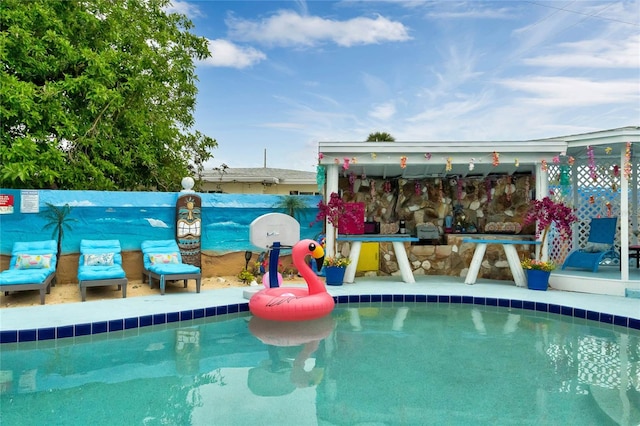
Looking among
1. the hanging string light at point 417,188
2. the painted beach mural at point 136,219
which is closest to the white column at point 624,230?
the hanging string light at point 417,188

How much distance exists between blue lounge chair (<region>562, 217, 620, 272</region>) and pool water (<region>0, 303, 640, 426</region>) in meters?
3.08

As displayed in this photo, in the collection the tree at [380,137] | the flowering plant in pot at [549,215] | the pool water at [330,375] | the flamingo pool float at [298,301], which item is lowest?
the pool water at [330,375]

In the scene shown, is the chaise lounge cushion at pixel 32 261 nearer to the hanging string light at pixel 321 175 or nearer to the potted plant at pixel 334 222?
the potted plant at pixel 334 222

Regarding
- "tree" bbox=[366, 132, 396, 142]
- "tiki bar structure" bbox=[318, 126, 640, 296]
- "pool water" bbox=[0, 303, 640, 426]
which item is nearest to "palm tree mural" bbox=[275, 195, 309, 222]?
"tiki bar structure" bbox=[318, 126, 640, 296]

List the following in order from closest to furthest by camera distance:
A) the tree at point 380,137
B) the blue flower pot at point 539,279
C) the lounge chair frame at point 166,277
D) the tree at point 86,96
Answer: the lounge chair frame at point 166,277
the blue flower pot at point 539,279
the tree at point 86,96
the tree at point 380,137

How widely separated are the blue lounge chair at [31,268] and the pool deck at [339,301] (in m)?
0.35

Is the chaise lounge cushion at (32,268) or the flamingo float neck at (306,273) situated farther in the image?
the chaise lounge cushion at (32,268)

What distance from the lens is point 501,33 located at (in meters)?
11.9

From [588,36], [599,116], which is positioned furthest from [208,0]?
[599,116]

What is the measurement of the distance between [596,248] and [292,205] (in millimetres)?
6474

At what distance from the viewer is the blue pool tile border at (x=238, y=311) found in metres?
5.12

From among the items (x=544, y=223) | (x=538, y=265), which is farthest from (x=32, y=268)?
(x=544, y=223)

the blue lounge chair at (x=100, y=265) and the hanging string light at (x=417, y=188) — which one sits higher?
the hanging string light at (x=417, y=188)

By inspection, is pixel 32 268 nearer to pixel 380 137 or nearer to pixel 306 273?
pixel 306 273
